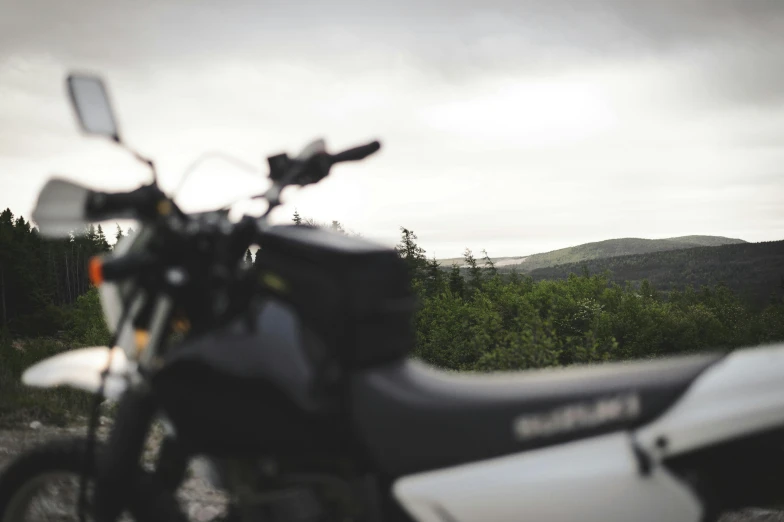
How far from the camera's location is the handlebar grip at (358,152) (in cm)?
215

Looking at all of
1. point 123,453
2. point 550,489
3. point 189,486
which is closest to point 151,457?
point 189,486

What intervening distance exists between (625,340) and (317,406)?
12439 mm

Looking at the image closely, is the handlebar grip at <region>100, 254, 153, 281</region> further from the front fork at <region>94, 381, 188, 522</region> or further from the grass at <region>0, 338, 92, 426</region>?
the grass at <region>0, 338, 92, 426</region>

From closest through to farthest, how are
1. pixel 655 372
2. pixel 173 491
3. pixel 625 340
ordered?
pixel 655 372 < pixel 173 491 < pixel 625 340

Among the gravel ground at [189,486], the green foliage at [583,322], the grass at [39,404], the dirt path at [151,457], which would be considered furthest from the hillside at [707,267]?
the dirt path at [151,457]

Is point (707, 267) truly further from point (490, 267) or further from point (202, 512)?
point (202, 512)

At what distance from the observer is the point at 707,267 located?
22.5 metres

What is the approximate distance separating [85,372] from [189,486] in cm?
268

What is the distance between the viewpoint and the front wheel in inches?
69.1

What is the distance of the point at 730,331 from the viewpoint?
539 inches

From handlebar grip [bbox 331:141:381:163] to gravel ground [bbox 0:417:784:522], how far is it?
1689 mm

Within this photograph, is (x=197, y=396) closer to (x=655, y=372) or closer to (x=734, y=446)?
(x=655, y=372)

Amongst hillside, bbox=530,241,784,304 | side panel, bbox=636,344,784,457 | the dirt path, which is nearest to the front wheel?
the dirt path

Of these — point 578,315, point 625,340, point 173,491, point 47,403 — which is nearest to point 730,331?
point 625,340
